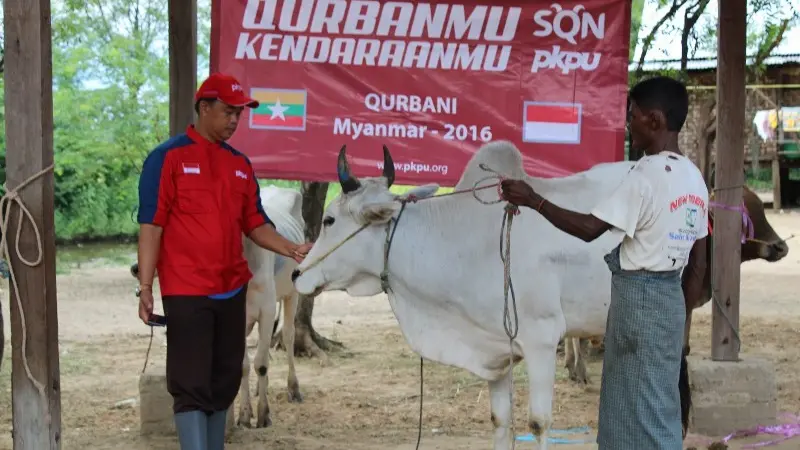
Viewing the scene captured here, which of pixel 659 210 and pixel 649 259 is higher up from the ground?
pixel 659 210

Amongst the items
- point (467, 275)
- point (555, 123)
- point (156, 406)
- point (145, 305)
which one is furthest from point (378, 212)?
point (156, 406)

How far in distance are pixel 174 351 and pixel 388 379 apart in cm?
392

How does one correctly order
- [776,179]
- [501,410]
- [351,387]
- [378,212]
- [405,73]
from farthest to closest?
[776,179], [351,387], [405,73], [501,410], [378,212]

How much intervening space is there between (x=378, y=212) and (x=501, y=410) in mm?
1114

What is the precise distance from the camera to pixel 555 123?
5375mm

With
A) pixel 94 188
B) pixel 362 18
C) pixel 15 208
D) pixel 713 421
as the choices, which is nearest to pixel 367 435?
pixel 713 421

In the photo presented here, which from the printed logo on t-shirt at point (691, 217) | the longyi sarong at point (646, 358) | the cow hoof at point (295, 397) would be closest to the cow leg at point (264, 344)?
the cow hoof at point (295, 397)

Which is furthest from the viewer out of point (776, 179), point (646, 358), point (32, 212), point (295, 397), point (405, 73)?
point (776, 179)

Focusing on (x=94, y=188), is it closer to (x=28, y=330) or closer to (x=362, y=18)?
(x=362, y=18)

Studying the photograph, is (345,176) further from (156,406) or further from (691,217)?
(156,406)

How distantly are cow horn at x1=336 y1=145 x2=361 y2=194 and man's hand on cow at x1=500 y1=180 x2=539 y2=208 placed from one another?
1016 mm

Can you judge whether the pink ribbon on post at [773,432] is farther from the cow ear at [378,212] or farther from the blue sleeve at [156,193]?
the blue sleeve at [156,193]

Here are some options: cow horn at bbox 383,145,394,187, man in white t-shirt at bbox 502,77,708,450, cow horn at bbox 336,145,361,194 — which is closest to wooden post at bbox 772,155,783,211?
cow horn at bbox 383,145,394,187

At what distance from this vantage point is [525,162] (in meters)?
5.35
